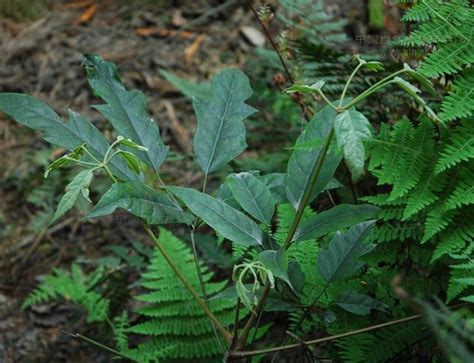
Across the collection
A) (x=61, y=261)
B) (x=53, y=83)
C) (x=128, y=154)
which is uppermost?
(x=128, y=154)

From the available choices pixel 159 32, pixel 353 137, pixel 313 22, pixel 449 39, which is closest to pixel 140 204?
pixel 353 137

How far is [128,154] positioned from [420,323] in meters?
0.87

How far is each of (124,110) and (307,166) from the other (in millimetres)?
507

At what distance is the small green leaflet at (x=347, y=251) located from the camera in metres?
1.54

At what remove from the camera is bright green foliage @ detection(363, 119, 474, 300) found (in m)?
1.64

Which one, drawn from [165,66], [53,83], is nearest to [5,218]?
[53,83]

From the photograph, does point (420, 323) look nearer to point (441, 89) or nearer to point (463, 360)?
point (463, 360)

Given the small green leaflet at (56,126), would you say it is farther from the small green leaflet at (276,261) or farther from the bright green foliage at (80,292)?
the bright green foliage at (80,292)

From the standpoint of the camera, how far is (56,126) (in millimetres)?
1562

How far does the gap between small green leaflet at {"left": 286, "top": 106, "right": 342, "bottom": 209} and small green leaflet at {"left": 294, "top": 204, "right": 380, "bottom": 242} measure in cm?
5

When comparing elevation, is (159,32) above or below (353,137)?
below

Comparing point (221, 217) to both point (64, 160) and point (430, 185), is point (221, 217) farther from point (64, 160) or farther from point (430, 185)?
point (430, 185)

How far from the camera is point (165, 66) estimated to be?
3.98 m

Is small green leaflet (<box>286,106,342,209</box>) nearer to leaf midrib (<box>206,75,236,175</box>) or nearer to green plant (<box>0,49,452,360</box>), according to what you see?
green plant (<box>0,49,452,360</box>)
